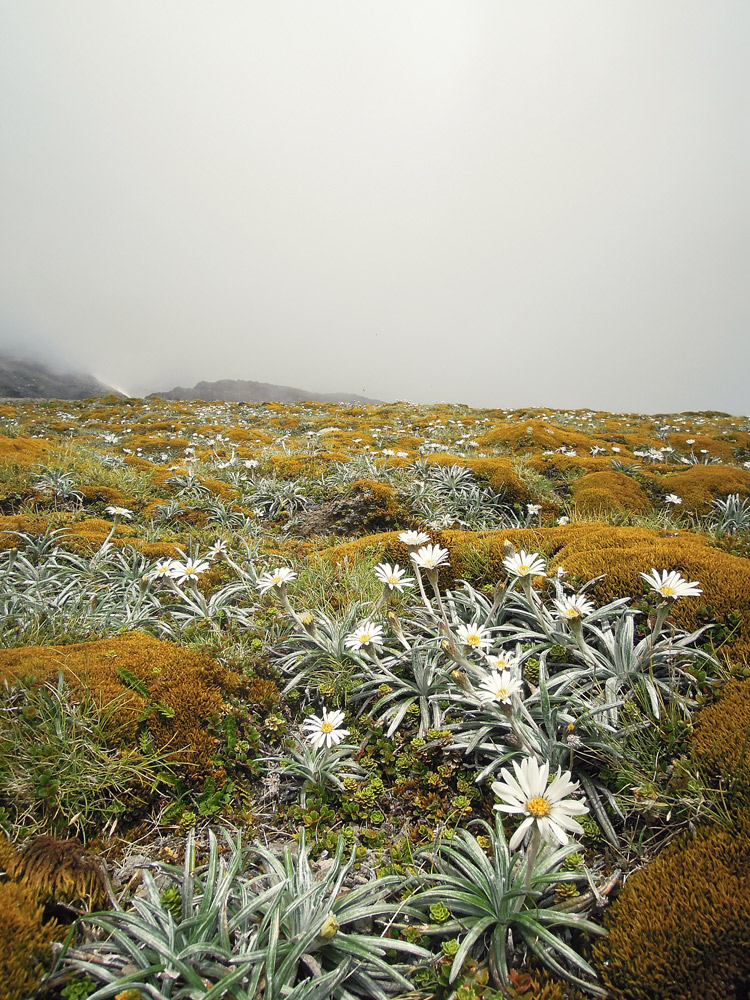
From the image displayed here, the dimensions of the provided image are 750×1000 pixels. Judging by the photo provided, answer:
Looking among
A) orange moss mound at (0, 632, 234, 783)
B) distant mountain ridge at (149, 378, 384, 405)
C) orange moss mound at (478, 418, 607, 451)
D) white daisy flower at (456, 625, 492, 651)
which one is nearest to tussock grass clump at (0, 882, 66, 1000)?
orange moss mound at (0, 632, 234, 783)

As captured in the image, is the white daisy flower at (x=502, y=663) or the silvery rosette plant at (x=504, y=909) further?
the white daisy flower at (x=502, y=663)

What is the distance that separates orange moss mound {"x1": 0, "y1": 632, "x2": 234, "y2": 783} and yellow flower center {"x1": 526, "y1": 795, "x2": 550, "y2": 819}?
173 cm

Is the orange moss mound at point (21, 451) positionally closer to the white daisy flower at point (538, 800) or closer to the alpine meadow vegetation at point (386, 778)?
the alpine meadow vegetation at point (386, 778)

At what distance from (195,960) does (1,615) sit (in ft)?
9.98

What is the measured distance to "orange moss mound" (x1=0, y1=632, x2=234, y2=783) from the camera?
2.37 m

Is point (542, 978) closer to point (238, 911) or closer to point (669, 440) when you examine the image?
point (238, 911)

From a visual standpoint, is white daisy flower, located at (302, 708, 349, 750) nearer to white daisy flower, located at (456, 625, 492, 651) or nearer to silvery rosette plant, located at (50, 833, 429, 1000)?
silvery rosette plant, located at (50, 833, 429, 1000)

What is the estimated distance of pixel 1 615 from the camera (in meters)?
3.38

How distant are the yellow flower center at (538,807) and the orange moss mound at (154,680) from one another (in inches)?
68.2

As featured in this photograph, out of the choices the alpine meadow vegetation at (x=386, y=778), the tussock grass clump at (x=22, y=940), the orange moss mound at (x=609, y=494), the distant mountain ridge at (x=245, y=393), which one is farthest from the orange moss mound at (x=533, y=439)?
the distant mountain ridge at (x=245, y=393)

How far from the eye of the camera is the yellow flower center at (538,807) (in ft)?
4.68

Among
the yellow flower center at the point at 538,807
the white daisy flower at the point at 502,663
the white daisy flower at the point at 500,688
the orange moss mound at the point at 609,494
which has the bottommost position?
the white daisy flower at the point at 502,663

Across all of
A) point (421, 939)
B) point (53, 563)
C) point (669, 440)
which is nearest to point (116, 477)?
point (53, 563)

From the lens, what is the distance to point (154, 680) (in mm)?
2619
